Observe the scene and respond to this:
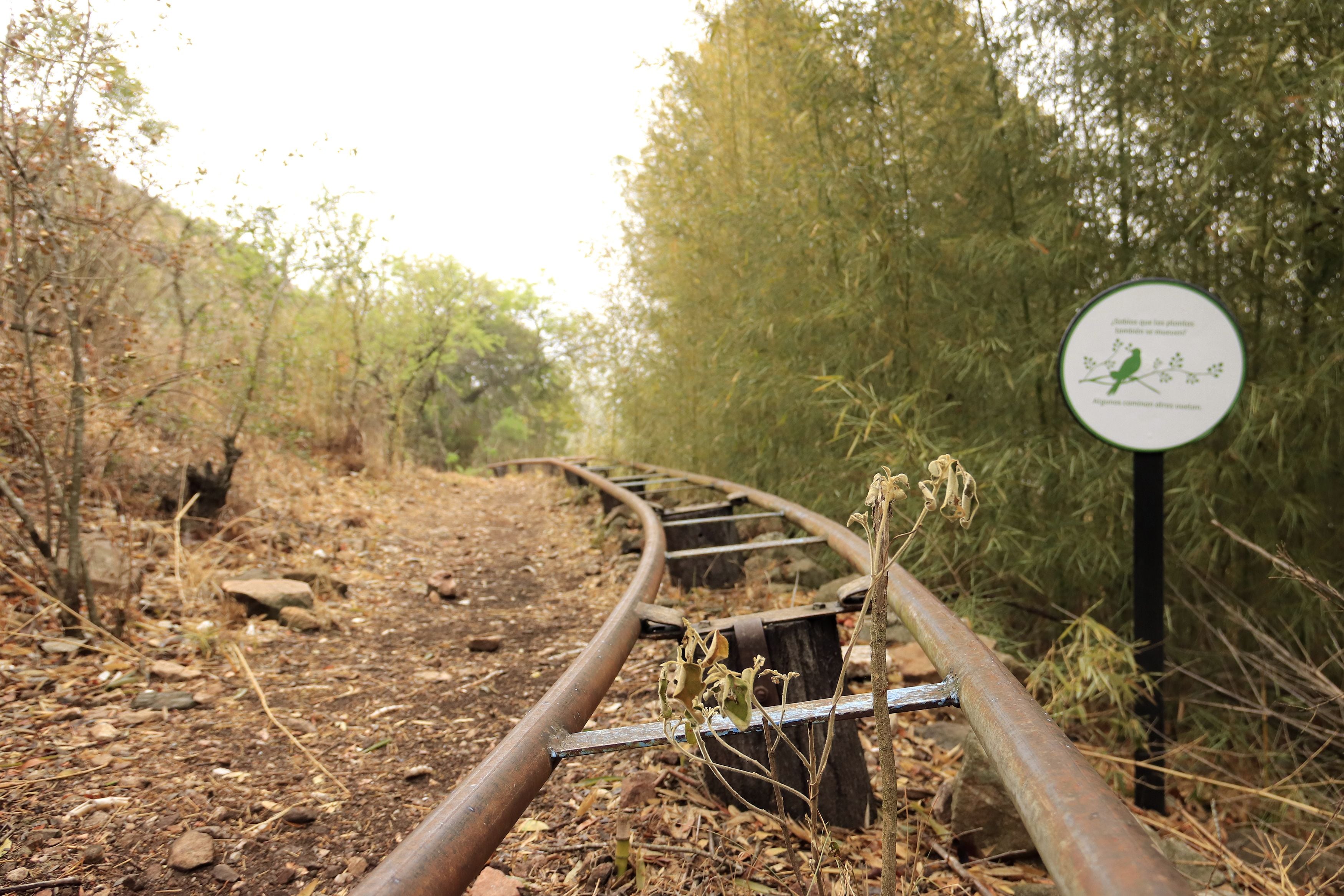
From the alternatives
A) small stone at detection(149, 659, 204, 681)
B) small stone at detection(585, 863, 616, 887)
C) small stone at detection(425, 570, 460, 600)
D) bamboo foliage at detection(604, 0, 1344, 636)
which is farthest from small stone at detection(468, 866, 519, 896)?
small stone at detection(425, 570, 460, 600)

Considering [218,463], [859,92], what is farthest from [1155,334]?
[218,463]

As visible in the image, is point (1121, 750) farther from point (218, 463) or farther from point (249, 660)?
point (218, 463)

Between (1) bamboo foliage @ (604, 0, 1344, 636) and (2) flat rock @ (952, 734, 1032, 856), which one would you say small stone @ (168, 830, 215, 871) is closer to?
(2) flat rock @ (952, 734, 1032, 856)

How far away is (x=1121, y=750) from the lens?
2.70 m

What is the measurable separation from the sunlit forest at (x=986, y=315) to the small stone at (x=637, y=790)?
238 mm

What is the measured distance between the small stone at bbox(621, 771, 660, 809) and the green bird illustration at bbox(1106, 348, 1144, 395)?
6.05 feet

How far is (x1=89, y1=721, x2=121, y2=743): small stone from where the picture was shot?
7.04ft

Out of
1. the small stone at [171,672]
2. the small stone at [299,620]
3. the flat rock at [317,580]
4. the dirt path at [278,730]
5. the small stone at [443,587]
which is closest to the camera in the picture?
the dirt path at [278,730]

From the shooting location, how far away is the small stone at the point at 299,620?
3289mm

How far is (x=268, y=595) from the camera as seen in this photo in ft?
11.0

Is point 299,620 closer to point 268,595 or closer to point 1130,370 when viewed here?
point 268,595

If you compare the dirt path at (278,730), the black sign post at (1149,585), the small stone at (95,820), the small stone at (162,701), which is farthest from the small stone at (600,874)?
the black sign post at (1149,585)

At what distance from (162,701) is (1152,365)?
3.35m

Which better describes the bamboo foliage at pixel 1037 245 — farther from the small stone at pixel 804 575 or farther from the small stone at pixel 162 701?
the small stone at pixel 162 701
